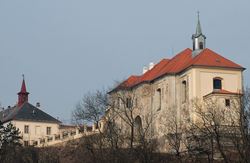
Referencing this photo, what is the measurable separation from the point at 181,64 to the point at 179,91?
420 cm

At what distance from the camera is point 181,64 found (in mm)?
81125

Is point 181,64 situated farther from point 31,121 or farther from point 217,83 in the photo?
point 31,121

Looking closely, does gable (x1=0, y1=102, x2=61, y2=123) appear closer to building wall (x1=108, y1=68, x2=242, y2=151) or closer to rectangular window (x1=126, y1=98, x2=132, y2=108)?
building wall (x1=108, y1=68, x2=242, y2=151)

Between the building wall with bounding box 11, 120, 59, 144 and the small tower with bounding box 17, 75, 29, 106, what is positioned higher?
the small tower with bounding box 17, 75, 29, 106

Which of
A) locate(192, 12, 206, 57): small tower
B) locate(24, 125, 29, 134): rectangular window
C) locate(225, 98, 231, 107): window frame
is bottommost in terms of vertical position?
locate(24, 125, 29, 134): rectangular window

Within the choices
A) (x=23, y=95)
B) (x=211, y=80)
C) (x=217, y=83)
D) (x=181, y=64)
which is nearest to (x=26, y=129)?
(x=23, y=95)

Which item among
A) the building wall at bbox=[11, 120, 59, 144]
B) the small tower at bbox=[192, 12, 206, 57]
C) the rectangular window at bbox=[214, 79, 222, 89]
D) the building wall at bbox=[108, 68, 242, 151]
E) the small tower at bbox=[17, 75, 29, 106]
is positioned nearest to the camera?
the building wall at bbox=[108, 68, 242, 151]

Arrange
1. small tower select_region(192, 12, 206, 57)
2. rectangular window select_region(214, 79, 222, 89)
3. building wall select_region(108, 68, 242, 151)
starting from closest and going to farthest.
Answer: building wall select_region(108, 68, 242, 151) < rectangular window select_region(214, 79, 222, 89) < small tower select_region(192, 12, 206, 57)

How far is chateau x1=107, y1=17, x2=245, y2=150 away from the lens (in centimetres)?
7312

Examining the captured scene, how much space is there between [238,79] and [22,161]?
25.8 metres

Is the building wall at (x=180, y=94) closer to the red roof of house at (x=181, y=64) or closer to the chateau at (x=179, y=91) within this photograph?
the chateau at (x=179, y=91)

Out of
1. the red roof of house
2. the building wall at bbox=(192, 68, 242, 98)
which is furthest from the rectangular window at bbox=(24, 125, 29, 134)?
the building wall at bbox=(192, 68, 242, 98)

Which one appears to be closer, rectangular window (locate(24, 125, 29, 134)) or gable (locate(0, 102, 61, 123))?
rectangular window (locate(24, 125, 29, 134))

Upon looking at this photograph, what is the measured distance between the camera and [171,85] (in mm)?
79625
